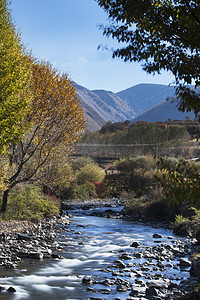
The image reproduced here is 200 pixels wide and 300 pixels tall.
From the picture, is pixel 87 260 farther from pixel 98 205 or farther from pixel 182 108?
pixel 98 205

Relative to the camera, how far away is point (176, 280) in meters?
8.30

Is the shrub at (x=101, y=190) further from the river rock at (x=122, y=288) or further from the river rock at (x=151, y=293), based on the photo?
the river rock at (x=151, y=293)

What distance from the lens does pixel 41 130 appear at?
51.5ft

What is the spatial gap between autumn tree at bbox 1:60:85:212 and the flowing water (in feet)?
12.2

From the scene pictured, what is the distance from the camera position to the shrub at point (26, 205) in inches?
624

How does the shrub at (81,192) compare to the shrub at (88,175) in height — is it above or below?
below

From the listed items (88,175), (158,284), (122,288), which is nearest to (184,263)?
(158,284)

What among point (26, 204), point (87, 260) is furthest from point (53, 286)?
point (26, 204)

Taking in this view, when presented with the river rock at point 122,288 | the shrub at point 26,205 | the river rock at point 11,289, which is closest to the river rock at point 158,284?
the river rock at point 122,288

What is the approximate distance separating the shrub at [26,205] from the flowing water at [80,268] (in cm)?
238

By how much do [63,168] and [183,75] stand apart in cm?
1577

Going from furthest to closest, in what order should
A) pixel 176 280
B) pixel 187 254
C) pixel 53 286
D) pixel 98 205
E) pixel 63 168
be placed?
pixel 98 205, pixel 63 168, pixel 187 254, pixel 176 280, pixel 53 286

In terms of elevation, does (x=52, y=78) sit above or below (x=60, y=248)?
above

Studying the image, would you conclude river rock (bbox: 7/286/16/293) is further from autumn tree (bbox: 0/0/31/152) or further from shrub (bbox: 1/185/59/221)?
shrub (bbox: 1/185/59/221)
